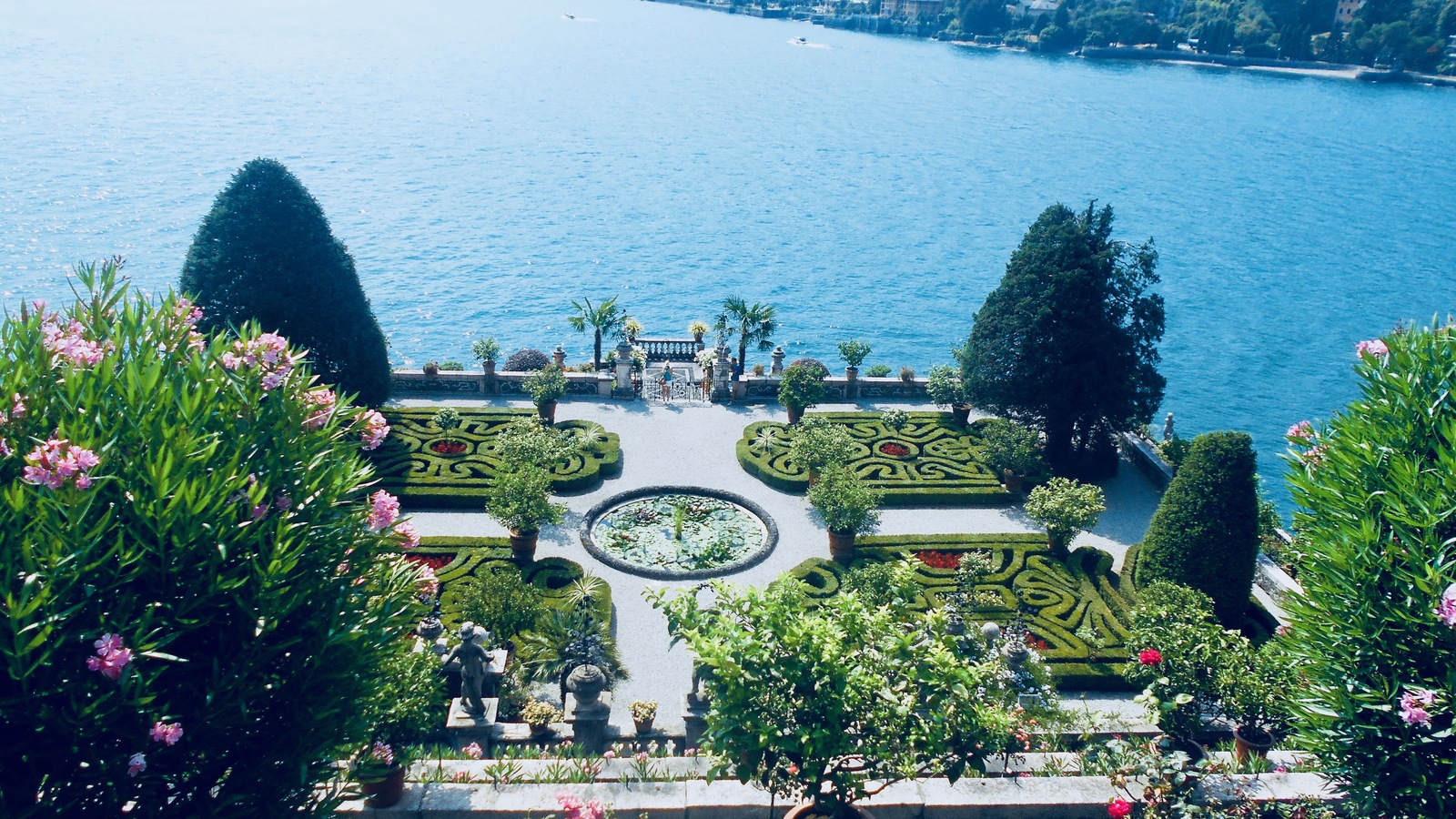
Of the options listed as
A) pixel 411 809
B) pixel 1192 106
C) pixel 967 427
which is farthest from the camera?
pixel 1192 106

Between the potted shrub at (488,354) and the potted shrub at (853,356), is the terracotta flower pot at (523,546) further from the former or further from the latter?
the potted shrub at (853,356)

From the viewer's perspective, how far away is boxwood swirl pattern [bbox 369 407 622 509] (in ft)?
99.1

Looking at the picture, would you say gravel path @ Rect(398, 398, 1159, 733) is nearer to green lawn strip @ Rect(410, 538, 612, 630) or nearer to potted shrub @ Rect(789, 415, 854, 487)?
green lawn strip @ Rect(410, 538, 612, 630)

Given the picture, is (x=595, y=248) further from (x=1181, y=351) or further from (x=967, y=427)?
(x=967, y=427)

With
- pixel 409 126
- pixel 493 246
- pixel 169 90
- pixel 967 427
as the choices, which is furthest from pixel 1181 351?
pixel 169 90

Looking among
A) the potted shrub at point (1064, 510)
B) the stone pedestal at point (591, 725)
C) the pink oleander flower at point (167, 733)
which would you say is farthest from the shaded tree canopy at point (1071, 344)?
the pink oleander flower at point (167, 733)

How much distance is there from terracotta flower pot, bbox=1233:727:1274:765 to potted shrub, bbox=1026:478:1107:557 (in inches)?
418

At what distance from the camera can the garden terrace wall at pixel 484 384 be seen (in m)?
39.2

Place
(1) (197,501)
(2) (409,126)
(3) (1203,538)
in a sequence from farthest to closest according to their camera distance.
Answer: (2) (409,126)
(3) (1203,538)
(1) (197,501)

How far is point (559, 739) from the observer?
1992 cm

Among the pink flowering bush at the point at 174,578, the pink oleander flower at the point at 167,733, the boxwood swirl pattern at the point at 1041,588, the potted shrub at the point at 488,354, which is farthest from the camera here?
the potted shrub at the point at 488,354

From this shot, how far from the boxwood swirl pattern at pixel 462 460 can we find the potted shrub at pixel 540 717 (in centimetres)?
1131

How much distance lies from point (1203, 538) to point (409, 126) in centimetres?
12540

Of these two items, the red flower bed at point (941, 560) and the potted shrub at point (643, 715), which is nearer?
the potted shrub at point (643, 715)
